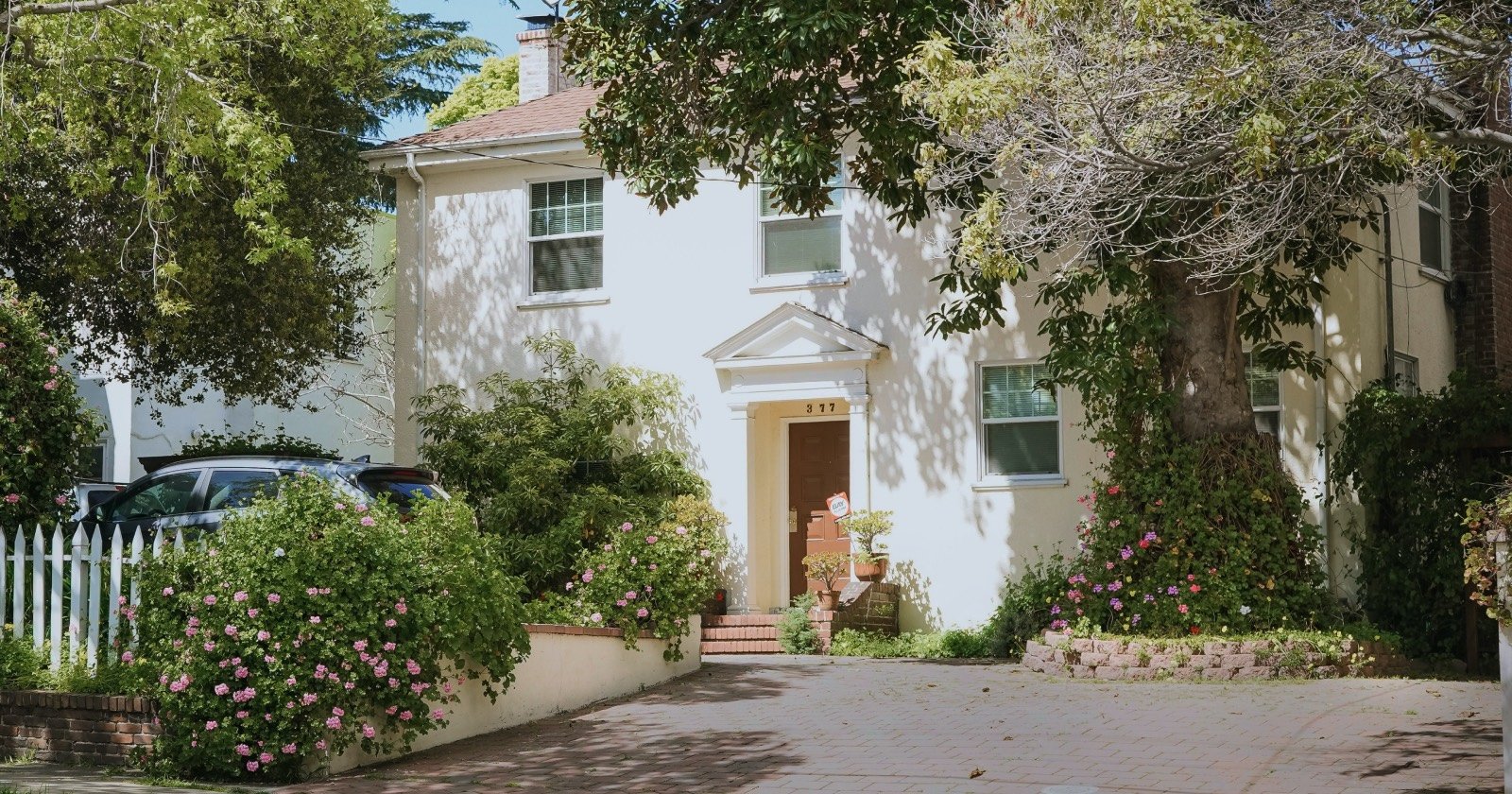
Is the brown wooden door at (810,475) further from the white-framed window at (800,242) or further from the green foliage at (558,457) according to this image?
the white-framed window at (800,242)

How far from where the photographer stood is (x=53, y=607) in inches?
397

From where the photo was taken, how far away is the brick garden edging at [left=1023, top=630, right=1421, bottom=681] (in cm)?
1298

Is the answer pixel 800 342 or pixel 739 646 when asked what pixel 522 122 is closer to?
pixel 800 342

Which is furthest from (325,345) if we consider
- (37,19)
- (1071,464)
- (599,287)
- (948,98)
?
(948,98)

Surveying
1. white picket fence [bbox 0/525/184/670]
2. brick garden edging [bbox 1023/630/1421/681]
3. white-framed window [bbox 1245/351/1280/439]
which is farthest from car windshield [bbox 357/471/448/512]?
white-framed window [bbox 1245/351/1280/439]

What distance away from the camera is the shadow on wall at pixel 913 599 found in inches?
666

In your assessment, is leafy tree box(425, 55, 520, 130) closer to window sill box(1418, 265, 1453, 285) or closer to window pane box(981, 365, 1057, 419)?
window pane box(981, 365, 1057, 419)

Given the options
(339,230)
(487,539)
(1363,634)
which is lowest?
(1363,634)

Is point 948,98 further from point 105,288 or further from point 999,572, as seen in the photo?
point 105,288

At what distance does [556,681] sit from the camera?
11.9 meters

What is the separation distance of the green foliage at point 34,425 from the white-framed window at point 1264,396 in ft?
36.7

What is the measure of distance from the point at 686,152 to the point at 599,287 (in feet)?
16.7

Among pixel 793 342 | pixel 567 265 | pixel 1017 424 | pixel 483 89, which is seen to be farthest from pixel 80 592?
pixel 483 89

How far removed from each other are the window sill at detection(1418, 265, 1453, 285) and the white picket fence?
1339 centimetres
